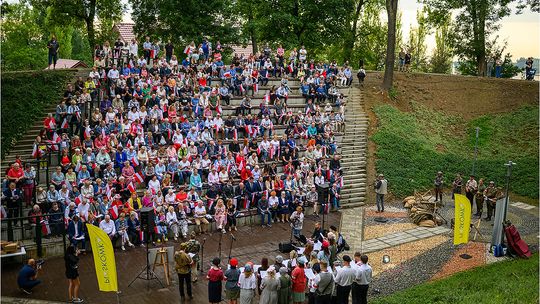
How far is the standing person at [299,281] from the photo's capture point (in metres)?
12.8

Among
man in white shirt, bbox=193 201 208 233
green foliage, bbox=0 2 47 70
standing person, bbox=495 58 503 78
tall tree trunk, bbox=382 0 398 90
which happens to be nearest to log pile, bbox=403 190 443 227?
man in white shirt, bbox=193 201 208 233

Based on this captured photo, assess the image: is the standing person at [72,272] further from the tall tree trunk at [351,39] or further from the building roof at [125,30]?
the building roof at [125,30]

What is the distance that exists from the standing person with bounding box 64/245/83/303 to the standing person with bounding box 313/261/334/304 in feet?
21.0

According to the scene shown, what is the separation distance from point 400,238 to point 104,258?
11409 millimetres

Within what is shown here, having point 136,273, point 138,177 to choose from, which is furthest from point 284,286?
point 138,177

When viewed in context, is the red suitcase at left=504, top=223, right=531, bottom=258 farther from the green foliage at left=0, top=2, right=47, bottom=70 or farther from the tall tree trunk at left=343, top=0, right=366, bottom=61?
the green foliage at left=0, top=2, right=47, bottom=70

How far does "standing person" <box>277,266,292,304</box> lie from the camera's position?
1257cm

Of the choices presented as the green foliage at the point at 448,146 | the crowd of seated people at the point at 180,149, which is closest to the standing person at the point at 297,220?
the crowd of seated people at the point at 180,149

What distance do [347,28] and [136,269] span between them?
32.4 m

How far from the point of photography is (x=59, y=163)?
2002cm

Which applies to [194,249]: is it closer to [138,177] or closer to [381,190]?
[138,177]

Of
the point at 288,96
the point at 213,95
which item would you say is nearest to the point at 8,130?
the point at 213,95

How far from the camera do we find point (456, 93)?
3647cm

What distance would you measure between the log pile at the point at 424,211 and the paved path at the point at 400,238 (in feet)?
1.32
